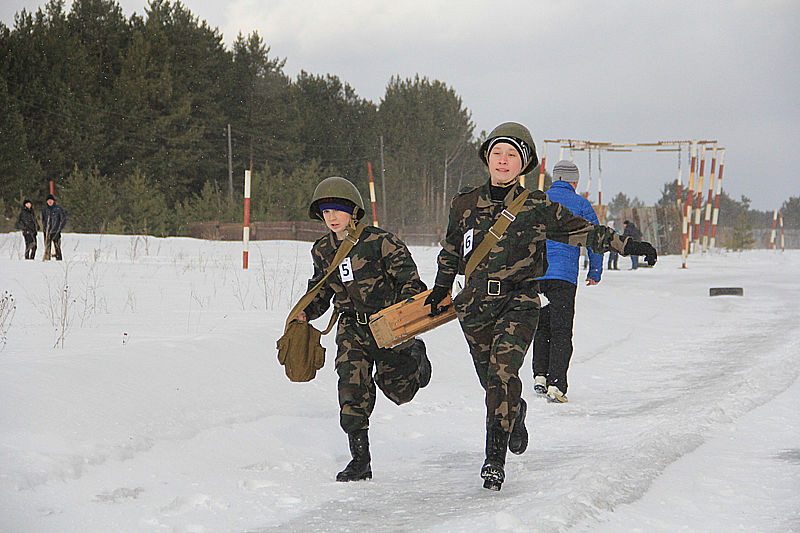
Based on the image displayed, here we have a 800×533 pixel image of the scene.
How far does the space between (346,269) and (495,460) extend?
127 centimetres

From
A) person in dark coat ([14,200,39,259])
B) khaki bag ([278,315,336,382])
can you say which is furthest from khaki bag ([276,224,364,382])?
person in dark coat ([14,200,39,259])

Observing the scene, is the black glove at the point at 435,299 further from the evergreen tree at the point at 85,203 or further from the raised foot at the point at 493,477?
the evergreen tree at the point at 85,203

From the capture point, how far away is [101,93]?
128 ft

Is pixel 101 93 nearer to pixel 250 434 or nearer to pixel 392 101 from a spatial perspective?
pixel 392 101

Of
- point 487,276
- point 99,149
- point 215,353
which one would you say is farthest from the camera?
point 99,149

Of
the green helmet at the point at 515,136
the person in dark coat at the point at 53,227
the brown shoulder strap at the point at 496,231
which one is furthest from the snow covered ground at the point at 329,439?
the person in dark coat at the point at 53,227

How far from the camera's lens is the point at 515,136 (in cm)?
426

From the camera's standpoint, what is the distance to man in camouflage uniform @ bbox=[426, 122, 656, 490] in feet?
13.5

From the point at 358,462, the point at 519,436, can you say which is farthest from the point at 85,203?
the point at 519,436

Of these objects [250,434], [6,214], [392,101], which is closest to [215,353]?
[250,434]

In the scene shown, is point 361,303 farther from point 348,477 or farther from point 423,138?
point 423,138

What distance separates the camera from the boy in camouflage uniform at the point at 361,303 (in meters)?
4.38

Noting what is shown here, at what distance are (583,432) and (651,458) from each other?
0.98 metres

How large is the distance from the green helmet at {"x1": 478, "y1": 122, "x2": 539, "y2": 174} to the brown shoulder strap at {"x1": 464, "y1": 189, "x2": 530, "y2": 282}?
293 millimetres
